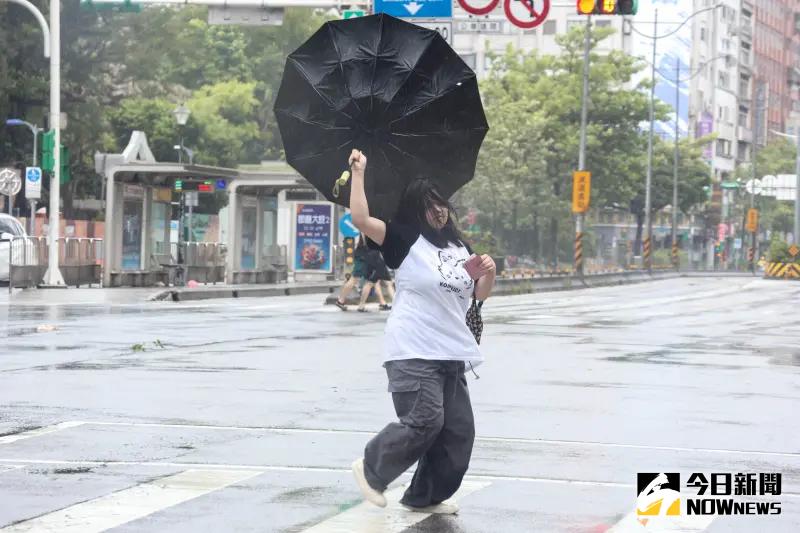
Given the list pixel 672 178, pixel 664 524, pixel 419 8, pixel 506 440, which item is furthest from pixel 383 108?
pixel 672 178

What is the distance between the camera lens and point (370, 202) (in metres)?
8.23

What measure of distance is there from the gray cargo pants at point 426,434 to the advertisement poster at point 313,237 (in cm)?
3950

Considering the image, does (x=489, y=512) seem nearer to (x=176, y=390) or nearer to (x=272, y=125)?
(x=176, y=390)

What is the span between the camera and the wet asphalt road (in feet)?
26.0

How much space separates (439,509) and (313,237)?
132 ft

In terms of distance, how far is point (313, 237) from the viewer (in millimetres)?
48000

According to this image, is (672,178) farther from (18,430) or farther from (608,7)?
(18,430)

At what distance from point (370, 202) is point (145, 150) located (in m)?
36.4

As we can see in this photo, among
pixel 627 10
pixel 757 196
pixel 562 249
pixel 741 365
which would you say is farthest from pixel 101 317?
pixel 757 196

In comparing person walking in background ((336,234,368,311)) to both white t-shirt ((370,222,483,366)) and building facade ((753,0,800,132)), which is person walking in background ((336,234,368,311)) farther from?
building facade ((753,0,800,132))

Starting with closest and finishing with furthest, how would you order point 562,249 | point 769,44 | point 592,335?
point 592,335 < point 562,249 < point 769,44

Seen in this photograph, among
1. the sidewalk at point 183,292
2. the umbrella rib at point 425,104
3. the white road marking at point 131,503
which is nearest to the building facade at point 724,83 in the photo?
the sidewalk at point 183,292

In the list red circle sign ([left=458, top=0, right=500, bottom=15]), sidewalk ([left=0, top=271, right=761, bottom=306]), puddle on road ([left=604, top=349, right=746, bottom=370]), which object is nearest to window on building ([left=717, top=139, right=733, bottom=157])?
sidewalk ([left=0, top=271, right=761, bottom=306])

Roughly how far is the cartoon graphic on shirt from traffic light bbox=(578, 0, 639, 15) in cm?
1935
